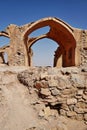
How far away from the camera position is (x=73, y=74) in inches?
277

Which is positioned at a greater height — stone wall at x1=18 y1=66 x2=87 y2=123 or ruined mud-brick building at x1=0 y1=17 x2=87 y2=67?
ruined mud-brick building at x1=0 y1=17 x2=87 y2=67

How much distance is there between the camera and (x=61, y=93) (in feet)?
21.6

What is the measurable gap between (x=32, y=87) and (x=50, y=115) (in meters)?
1.14

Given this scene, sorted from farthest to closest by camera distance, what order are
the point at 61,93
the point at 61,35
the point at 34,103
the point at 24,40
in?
the point at 61,35, the point at 24,40, the point at 61,93, the point at 34,103

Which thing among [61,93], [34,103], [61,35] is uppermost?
[61,35]

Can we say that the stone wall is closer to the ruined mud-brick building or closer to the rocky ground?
the rocky ground

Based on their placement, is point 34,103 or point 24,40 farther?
point 24,40

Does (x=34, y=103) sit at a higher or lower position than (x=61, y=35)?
lower

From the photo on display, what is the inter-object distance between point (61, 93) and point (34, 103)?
2.94ft

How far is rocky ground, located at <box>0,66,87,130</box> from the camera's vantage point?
568 cm

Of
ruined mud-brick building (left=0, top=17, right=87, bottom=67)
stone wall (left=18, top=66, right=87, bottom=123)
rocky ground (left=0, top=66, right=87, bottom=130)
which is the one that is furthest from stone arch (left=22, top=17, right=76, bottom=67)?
stone wall (left=18, top=66, right=87, bottom=123)

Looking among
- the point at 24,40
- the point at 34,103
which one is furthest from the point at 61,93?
the point at 24,40

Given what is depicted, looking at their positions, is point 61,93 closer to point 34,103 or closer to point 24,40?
point 34,103

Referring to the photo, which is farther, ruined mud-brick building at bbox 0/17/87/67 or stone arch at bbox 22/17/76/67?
stone arch at bbox 22/17/76/67
